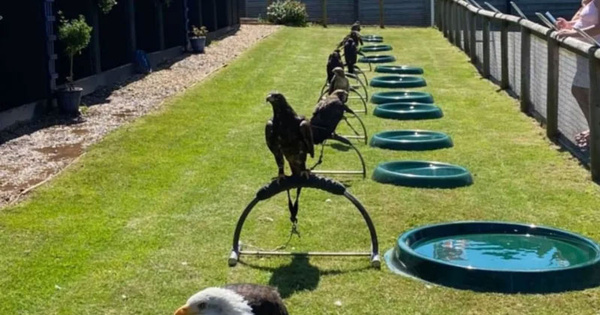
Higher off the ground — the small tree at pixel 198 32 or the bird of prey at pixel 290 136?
the small tree at pixel 198 32

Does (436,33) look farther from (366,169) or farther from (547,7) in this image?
(366,169)

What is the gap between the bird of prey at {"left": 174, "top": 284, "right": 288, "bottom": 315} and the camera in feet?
11.6

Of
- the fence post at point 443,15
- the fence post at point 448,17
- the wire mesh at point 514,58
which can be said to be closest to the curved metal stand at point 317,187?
the wire mesh at point 514,58

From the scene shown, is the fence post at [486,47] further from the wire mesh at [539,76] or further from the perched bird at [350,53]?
the wire mesh at [539,76]

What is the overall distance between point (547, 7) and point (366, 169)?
27.3 m

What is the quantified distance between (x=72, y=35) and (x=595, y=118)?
7.50 metres

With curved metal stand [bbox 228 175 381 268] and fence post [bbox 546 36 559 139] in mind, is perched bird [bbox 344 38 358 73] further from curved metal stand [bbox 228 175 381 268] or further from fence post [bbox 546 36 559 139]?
curved metal stand [bbox 228 175 381 268]

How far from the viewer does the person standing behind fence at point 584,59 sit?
997 cm

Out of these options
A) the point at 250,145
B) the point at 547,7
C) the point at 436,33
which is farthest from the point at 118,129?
the point at 547,7

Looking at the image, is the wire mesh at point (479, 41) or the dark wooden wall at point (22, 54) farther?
the wire mesh at point (479, 41)

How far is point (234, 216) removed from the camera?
8.05 m

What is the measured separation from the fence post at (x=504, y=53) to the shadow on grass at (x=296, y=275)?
985 cm

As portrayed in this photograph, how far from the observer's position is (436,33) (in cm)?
3002

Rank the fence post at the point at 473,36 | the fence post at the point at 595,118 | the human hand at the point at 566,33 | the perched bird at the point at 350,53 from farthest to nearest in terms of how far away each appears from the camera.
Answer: the fence post at the point at 473,36, the perched bird at the point at 350,53, the human hand at the point at 566,33, the fence post at the point at 595,118
